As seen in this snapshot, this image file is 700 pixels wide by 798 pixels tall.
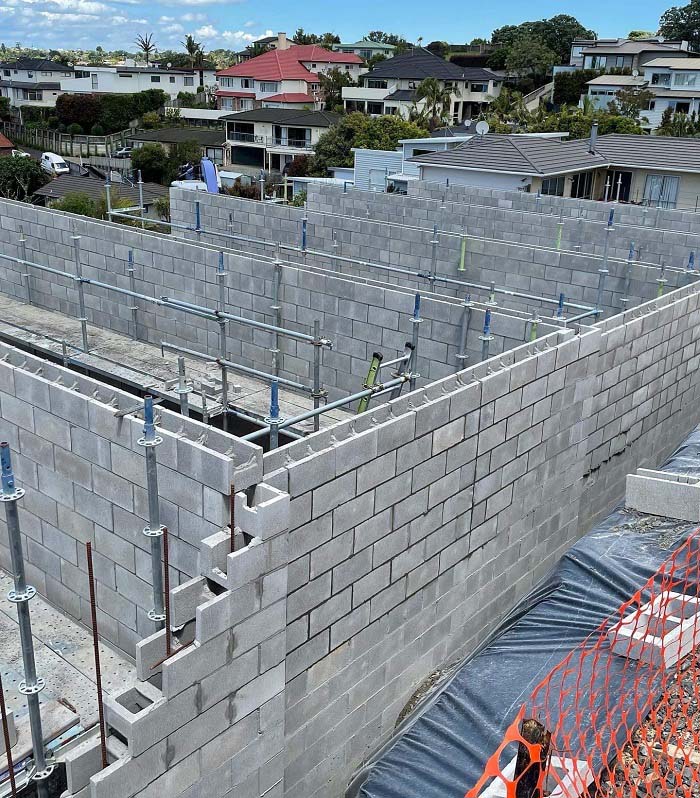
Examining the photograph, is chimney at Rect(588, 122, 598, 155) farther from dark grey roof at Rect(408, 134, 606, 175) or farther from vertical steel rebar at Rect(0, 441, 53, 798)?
vertical steel rebar at Rect(0, 441, 53, 798)

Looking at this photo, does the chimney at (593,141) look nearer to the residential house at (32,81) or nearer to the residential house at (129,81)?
the residential house at (129,81)

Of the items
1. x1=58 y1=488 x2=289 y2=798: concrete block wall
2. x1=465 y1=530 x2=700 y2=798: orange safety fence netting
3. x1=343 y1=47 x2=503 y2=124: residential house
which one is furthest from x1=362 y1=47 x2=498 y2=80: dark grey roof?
x1=58 y1=488 x2=289 y2=798: concrete block wall

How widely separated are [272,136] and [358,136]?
1291 cm

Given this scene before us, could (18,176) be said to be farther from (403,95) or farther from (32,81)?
(32,81)

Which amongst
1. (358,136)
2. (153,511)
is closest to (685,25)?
(358,136)

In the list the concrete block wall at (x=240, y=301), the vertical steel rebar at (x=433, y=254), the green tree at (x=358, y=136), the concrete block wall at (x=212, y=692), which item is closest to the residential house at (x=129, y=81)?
the green tree at (x=358, y=136)

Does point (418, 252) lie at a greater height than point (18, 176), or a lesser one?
greater

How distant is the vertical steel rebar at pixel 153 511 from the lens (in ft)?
17.0

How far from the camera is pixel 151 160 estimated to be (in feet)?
155

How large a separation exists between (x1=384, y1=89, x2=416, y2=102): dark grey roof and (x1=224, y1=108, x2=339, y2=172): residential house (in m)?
7.31

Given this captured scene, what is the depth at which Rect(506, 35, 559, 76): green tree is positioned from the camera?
216ft

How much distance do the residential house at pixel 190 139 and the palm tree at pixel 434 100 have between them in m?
13.6

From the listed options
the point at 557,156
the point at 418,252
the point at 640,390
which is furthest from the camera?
the point at 557,156

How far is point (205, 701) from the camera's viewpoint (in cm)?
498
